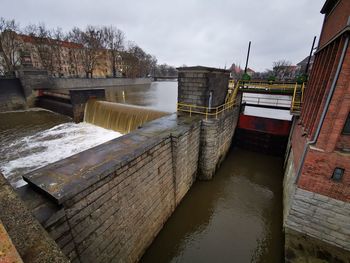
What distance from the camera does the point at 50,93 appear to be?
71.4 feet

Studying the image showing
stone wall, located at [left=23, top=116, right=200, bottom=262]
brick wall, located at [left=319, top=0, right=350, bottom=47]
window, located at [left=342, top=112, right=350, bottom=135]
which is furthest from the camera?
brick wall, located at [left=319, top=0, right=350, bottom=47]

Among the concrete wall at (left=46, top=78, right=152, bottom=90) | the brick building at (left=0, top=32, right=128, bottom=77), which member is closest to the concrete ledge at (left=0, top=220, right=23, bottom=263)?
the concrete wall at (left=46, top=78, right=152, bottom=90)

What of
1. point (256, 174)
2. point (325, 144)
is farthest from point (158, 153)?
point (256, 174)

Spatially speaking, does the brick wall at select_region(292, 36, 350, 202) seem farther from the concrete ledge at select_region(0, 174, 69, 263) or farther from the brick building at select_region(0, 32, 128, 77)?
the brick building at select_region(0, 32, 128, 77)

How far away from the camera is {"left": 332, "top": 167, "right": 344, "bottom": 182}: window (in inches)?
197

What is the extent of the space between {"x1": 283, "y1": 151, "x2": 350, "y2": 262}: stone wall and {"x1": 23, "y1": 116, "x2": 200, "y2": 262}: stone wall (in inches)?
169

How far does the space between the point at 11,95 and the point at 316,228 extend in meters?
29.3

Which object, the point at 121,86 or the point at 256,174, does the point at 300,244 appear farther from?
the point at 121,86

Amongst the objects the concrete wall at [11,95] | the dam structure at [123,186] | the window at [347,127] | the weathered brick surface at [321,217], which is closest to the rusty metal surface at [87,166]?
the dam structure at [123,186]

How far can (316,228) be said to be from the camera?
5656 millimetres

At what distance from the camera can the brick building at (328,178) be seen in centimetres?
462

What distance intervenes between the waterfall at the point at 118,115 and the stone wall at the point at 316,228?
8487 millimetres

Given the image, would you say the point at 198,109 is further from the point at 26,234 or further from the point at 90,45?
the point at 90,45

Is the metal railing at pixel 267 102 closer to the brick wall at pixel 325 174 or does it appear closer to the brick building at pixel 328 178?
the brick building at pixel 328 178
